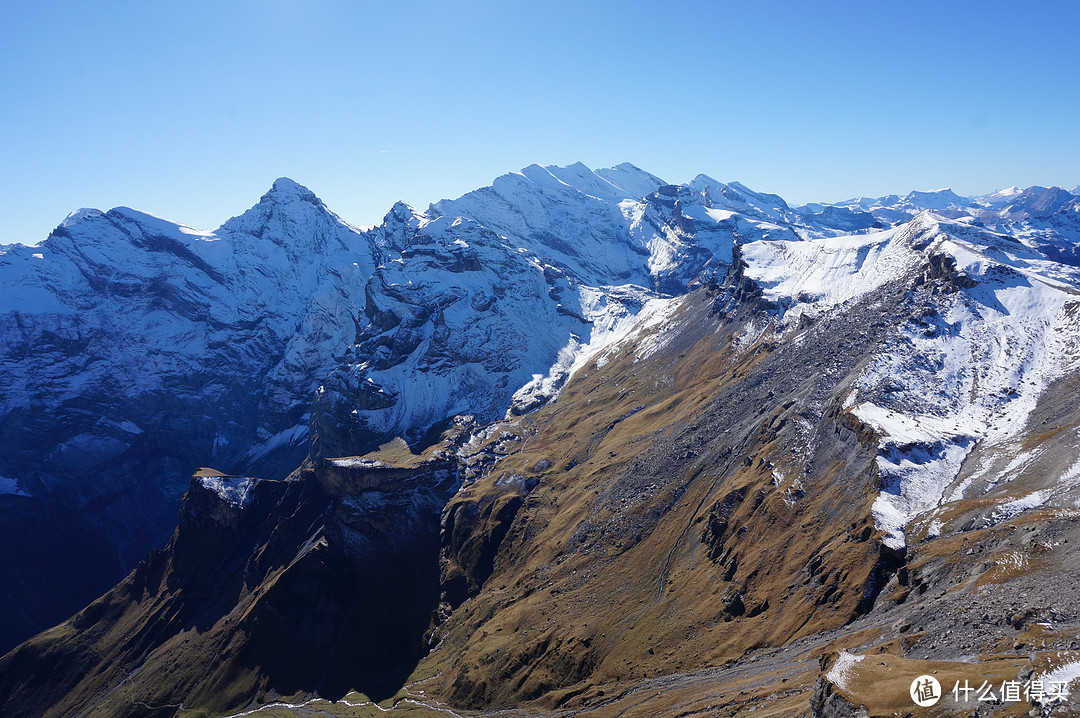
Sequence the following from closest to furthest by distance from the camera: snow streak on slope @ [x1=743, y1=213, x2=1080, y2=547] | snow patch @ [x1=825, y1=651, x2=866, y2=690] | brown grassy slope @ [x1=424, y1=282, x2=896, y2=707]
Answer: snow patch @ [x1=825, y1=651, x2=866, y2=690], brown grassy slope @ [x1=424, y1=282, x2=896, y2=707], snow streak on slope @ [x1=743, y1=213, x2=1080, y2=547]

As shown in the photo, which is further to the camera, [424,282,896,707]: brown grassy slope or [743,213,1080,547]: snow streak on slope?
[743,213,1080,547]: snow streak on slope

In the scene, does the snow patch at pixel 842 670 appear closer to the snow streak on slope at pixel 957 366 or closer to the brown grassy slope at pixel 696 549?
the brown grassy slope at pixel 696 549

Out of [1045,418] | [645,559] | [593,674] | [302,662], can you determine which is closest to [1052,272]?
[1045,418]

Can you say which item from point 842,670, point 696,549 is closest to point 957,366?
point 696,549

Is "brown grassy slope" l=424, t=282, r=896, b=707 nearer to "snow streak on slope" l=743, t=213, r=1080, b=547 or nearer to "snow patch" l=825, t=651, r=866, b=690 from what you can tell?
"snow streak on slope" l=743, t=213, r=1080, b=547

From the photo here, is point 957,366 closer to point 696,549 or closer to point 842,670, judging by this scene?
point 696,549

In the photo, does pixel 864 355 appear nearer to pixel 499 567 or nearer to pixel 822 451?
pixel 822 451

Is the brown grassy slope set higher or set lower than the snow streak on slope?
lower

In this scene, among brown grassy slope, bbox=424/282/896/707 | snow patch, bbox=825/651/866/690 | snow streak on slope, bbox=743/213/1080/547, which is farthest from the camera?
snow streak on slope, bbox=743/213/1080/547

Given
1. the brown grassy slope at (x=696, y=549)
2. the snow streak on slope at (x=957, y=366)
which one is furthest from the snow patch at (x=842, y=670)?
the snow streak on slope at (x=957, y=366)

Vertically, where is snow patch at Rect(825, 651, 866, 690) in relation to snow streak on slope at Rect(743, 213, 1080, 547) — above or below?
below

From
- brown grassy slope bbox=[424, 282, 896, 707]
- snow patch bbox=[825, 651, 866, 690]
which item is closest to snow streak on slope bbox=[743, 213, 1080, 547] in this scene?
brown grassy slope bbox=[424, 282, 896, 707]
